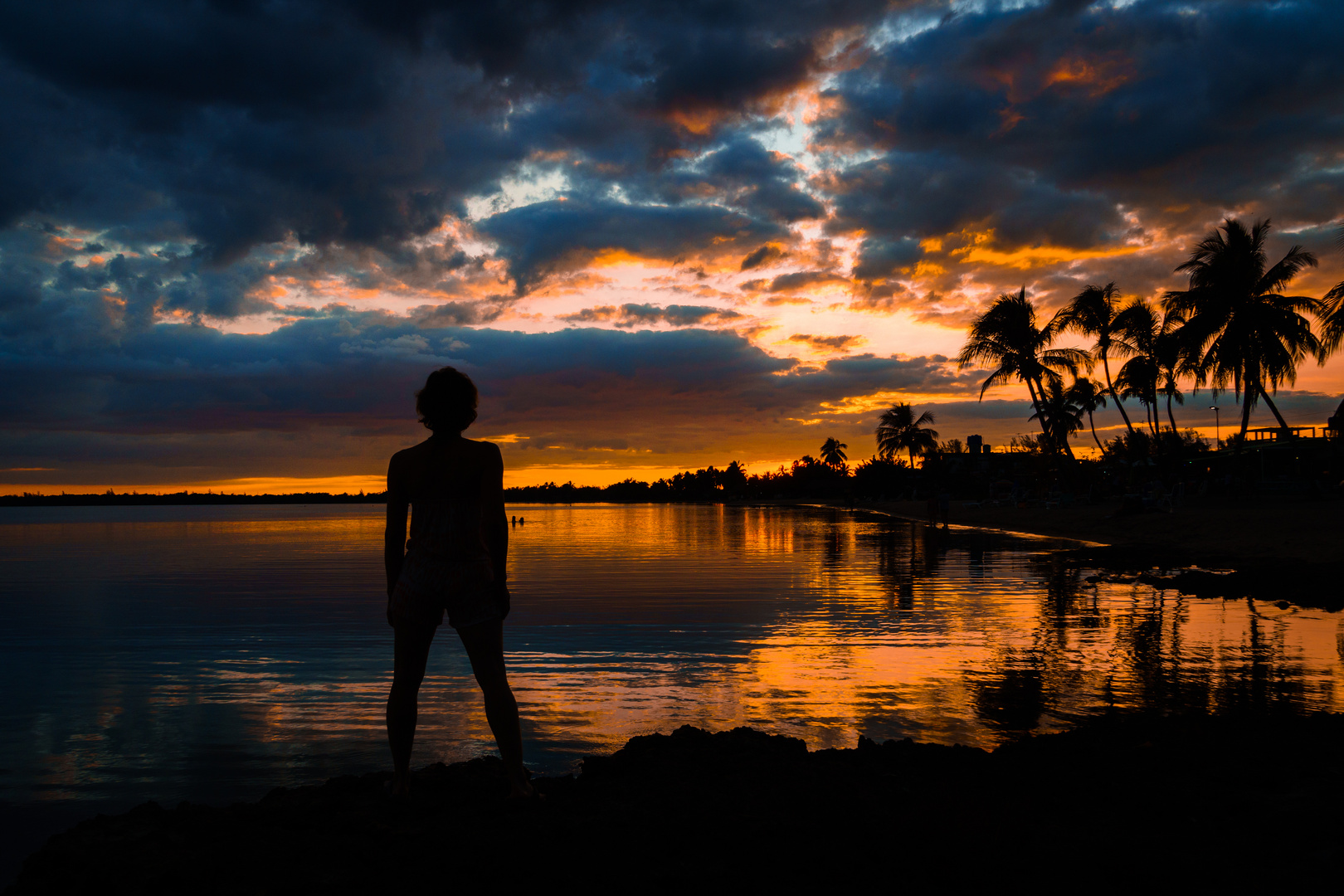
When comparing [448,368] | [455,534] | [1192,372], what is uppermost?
[1192,372]

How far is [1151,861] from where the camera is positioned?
3301mm

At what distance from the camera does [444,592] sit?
394cm

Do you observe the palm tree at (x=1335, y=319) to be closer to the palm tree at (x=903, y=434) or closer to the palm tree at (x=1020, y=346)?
the palm tree at (x=1020, y=346)

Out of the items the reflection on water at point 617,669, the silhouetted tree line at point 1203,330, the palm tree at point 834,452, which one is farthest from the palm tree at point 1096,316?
the palm tree at point 834,452

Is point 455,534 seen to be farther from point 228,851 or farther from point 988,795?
point 988,795

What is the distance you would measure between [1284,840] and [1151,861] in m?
0.69

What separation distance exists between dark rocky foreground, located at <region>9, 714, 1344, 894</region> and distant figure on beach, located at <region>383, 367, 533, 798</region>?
45cm

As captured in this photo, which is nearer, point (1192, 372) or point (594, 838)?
point (594, 838)

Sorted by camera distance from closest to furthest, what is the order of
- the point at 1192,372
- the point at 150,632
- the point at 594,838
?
the point at 594,838 < the point at 150,632 < the point at 1192,372

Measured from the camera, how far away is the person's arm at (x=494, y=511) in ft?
13.0

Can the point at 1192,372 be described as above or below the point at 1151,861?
above

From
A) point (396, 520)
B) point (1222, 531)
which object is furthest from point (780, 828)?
point (1222, 531)

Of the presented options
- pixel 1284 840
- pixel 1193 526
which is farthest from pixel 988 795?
pixel 1193 526

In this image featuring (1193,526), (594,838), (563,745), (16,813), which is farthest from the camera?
(1193,526)
